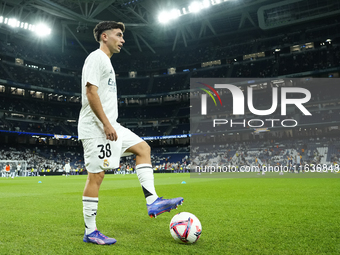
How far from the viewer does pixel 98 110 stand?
10.8 ft

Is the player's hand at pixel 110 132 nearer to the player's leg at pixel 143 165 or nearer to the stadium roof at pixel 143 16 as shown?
the player's leg at pixel 143 165

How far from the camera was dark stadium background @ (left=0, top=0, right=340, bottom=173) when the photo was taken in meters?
43.8

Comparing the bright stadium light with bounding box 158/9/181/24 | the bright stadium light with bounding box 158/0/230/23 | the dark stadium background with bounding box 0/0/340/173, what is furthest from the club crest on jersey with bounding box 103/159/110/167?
the bright stadium light with bounding box 158/9/181/24

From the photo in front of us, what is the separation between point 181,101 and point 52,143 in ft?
87.2

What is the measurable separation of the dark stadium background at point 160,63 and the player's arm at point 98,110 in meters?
38.6

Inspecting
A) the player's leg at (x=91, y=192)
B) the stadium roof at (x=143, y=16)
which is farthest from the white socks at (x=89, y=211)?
the stadium roof at (x=143, y=16)

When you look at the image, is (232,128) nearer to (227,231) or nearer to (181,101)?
(181,101)

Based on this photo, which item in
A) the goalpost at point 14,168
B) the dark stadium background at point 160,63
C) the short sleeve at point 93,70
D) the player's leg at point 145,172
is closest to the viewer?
the short sleeve at point 93,70

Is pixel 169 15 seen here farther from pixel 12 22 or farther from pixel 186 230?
pixel 186 230

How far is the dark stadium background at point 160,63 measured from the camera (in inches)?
1722

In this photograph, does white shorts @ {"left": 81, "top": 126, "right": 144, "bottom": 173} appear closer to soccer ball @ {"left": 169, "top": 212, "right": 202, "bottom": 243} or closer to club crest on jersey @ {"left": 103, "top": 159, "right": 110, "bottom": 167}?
club crest on jersey @ {"left": 103, "top": 159, "right": 110, "bottom": 167}

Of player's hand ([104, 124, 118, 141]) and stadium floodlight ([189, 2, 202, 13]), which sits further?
stadium floodlight ([189, 2, 202, 13])

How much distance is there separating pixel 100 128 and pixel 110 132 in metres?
0.20

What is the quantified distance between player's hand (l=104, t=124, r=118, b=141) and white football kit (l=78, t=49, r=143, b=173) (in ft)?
0.34
